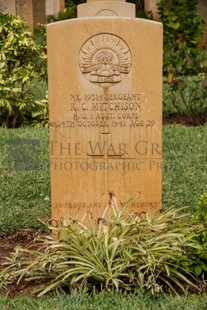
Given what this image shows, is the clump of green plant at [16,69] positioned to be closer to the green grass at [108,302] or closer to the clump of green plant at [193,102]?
the clump of green plant at [193,102]

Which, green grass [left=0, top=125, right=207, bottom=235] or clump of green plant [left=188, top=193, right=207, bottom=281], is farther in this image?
green grass [left=0, top=125, right=207, bottom=235]

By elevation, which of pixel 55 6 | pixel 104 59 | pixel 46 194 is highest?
pixel 55 6

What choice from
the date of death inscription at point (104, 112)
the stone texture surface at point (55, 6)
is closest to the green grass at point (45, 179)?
the date of death inscription at point (104, 112)

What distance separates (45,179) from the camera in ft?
21.7

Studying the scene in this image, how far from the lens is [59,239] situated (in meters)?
4.64

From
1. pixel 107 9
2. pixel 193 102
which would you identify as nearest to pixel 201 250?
pixel 107 9

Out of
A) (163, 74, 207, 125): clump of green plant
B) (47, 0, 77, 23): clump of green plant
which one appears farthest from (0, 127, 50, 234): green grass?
(47, 0, 77, 23): clump of green plant

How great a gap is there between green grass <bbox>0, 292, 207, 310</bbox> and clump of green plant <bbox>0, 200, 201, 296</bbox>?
72mm

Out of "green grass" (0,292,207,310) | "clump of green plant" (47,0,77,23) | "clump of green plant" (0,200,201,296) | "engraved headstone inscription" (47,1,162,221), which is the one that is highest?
"clump of green plant" (47,0,77,23)

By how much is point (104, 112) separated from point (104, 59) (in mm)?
394

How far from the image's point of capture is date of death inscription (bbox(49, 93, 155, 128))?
201 inches

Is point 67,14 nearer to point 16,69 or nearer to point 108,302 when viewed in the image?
point 16,69

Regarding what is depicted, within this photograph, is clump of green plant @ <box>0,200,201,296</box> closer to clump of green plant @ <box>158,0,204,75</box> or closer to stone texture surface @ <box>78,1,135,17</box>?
stone texture surface @ <box>78,1,135,17</box>

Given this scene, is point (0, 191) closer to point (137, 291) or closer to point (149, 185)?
point (149, 185)
